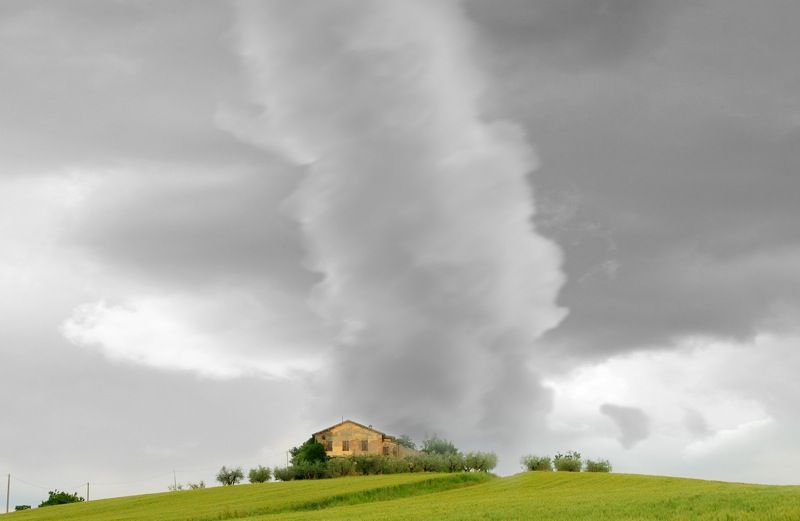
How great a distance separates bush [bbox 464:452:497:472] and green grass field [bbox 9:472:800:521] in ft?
29.7

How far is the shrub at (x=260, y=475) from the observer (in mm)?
101188

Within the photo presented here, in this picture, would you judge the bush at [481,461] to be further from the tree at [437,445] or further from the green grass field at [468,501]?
the tree at [437,445]

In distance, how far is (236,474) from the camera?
10506 cm

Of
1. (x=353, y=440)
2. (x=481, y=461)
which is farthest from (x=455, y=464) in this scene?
(x=353, y=440)

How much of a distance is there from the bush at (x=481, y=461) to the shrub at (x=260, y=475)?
27550 mm

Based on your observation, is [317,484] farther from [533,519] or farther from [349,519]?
[533,519]

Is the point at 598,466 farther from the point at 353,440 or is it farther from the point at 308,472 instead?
the point at 353,440

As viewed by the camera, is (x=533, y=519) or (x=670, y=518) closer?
(x=670, y=518)

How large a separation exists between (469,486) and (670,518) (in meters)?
49.6

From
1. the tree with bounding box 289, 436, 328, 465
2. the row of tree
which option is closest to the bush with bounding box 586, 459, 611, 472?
the row of tree

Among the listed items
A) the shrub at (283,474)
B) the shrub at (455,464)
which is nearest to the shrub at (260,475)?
the shrub at (283,474)

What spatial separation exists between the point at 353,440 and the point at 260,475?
45.2m

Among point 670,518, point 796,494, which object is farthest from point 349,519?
point 796,494

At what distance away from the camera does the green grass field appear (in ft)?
105
